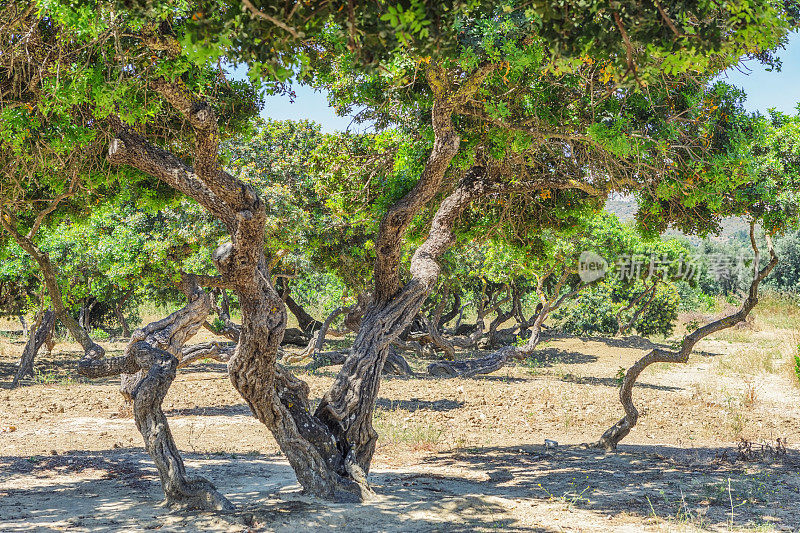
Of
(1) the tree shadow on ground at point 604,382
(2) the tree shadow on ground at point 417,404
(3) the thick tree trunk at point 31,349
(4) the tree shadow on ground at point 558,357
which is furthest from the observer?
(4) the tree shadow on ground at point 558,357

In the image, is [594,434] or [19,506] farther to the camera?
[594,434]

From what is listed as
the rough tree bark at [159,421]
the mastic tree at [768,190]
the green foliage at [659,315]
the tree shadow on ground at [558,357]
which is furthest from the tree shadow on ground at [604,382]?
the green foliage at [659,315]

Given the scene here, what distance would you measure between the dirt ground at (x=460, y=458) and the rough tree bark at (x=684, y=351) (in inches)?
14.0

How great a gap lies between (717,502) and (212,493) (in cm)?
424

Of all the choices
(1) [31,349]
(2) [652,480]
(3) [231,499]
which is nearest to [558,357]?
(2) [652,480]

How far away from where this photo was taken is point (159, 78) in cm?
534

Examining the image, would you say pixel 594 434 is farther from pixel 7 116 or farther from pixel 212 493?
pixel 7 116

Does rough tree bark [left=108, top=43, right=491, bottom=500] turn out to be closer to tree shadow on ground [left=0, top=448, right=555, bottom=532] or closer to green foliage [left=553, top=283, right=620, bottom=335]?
tree shadow on ground [left=0, top=448, right=555, bottom=532]

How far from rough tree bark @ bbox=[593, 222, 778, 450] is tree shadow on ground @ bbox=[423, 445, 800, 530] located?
0.28 m

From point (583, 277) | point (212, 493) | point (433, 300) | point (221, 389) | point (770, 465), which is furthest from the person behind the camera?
point (433, 300)

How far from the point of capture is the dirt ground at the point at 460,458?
510 centimetres

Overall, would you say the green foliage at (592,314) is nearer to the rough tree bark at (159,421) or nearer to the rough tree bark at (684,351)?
the rough tree bark at (684,351)

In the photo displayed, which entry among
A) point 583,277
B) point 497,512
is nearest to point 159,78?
point 497,512

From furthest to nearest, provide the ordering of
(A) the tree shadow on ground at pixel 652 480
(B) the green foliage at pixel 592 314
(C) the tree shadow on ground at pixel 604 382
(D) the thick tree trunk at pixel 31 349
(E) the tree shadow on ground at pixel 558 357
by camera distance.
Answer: (B) the green foliage at pixel 592 314
(E) the tree shadow on ground at pixel 558 357
(C) the tree shadow on ground at pixel 604 382
(D) the thick tree trunk at pixel 31 349
(A) the tree shadow on ground at pixel 652 480
